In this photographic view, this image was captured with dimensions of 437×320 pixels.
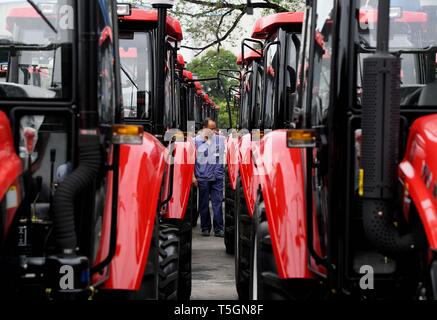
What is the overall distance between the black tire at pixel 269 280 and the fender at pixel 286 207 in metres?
0.06

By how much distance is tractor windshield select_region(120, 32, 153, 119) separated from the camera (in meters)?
8.06

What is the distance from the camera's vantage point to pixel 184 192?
A: 800 centimetres

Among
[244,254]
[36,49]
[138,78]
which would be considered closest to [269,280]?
[36,49]

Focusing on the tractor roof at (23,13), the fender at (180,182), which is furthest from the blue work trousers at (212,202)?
the tractor roof at (23,13)

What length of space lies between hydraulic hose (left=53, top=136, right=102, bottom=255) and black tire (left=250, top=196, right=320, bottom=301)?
1168 millimetres

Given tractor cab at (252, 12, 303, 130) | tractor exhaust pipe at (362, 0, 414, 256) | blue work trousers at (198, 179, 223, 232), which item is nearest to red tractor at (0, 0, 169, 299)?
tractor exhaust pipe at (362, 0, 414, 256)

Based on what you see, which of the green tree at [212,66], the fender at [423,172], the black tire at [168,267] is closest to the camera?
the fender at [423,172]

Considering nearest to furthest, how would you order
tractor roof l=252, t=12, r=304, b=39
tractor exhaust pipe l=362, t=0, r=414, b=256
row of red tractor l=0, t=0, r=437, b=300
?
tractor exhaust pipe l=362, t=0, r=414, b=256
row of red tractor l=0, t=0, r=437, b=300
tractor roof l=252, t=12, r=304, b=39

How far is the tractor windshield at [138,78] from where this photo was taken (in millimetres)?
8062

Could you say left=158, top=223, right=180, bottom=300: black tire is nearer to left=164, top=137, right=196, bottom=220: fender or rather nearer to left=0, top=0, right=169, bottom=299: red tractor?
left=0, top=0, right=169, bottom=299: red tractor

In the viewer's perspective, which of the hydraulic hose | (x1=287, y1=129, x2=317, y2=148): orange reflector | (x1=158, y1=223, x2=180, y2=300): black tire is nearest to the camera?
the hydraulic hose

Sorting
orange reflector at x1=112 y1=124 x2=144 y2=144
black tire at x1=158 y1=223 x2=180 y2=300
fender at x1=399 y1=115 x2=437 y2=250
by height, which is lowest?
black tire at x1=158 y1=223 x2=180 y2=300

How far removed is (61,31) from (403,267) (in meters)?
2.09

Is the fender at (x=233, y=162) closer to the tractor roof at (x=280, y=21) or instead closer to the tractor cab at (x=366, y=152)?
the tractor roof at (x=280, y=21)
